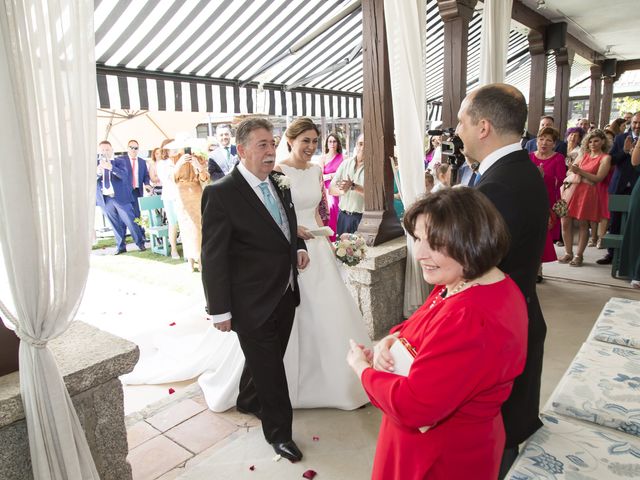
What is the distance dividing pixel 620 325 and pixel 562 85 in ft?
24.6

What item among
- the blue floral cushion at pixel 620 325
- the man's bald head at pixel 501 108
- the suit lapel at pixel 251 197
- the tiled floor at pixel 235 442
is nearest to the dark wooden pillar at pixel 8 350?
the tiled floor at pixel 235 442

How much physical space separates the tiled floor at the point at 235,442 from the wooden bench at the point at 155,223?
4943mm

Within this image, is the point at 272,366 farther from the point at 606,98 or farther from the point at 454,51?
the point at 606,98

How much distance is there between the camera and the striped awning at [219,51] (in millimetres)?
4719

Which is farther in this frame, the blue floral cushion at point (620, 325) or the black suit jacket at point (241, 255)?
the blue floral cushion at point (620, 325)

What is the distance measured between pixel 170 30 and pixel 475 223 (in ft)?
16.3

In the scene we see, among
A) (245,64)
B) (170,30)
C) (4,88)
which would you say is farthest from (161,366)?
(245,64)

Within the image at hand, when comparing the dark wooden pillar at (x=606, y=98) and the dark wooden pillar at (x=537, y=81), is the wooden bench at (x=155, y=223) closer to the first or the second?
the dark wooden pillar at (x=537, y=81)

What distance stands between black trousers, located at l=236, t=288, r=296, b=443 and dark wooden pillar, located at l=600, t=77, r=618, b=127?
1326 centimetres

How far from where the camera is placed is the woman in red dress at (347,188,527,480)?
103cm

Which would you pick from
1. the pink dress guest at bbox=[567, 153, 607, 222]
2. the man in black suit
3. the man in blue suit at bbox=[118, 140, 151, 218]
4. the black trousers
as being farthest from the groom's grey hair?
the man in blue suit at bbox=[118, 140, 151, 218]

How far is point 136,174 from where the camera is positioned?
8.80m

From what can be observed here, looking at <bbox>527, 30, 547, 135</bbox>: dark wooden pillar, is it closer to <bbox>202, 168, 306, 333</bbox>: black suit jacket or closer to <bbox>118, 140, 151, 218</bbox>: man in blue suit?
<bbox>202, 168, 306, 333</bbox>: black suit jacket

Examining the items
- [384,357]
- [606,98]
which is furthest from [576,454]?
[606,98]
